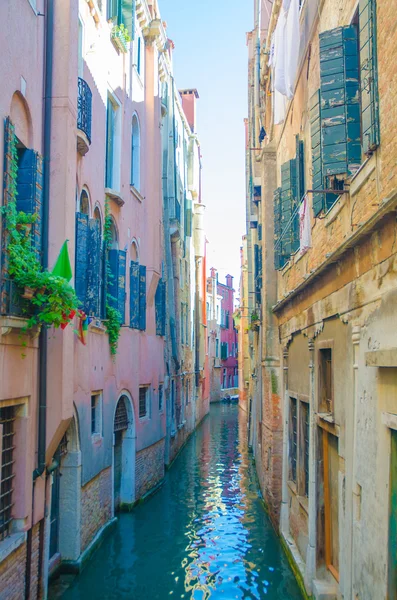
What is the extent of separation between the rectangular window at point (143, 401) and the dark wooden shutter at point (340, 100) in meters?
10.4

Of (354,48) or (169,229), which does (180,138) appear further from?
(354,48)

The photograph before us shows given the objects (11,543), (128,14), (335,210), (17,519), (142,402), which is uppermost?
(128,14)

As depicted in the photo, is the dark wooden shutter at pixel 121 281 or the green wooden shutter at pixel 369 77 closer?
the green wooden shutter at pixel 369 77

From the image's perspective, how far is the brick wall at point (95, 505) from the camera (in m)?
10.2

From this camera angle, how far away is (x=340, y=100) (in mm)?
6355

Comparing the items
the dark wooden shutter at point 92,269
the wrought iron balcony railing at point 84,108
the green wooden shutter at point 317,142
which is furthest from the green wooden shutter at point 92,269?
the green wooden shutter at point 317,142

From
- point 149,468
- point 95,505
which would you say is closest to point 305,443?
point 95,505

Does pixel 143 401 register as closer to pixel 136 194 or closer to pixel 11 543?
pixel 136 194

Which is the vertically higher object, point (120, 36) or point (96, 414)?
point (120, 36)

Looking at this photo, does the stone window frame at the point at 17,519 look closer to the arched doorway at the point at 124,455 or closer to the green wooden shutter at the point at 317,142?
the green wooden shutter at the point at 317,142

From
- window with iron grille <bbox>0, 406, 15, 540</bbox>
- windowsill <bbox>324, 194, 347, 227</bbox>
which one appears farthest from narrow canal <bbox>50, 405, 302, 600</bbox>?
windowsill <bbox>324, 194, 347, 227</bbox>

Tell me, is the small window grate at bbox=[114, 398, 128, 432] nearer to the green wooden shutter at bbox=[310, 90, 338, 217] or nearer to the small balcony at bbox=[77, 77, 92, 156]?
the small balcony at bbox=[77, 77, 92, 156]

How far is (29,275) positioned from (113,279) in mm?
5280

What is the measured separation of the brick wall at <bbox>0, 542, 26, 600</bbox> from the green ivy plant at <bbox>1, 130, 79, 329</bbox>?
2620 millimetres
